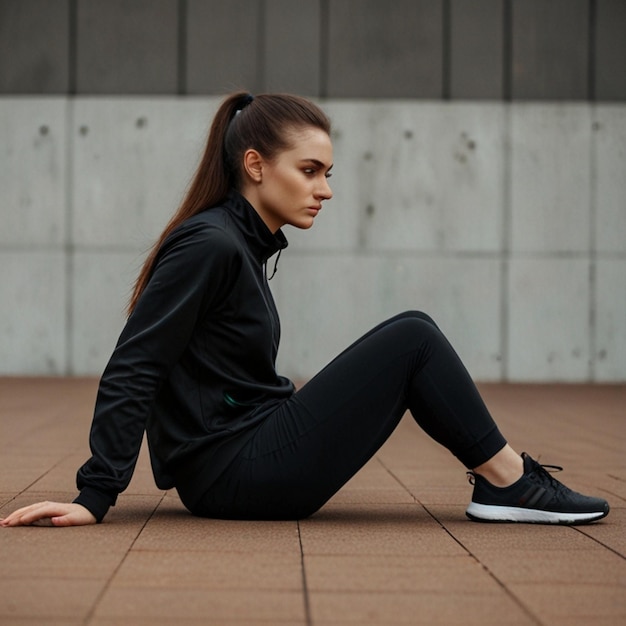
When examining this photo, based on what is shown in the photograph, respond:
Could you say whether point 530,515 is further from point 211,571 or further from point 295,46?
point 295,46

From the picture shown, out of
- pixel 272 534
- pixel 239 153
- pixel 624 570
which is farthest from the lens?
pixel 239 153

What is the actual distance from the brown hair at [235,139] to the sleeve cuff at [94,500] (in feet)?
1.93

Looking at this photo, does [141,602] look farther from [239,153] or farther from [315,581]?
[239,153]

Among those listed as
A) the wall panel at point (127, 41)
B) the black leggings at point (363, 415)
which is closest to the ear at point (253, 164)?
the black leggings at point (363, 415)

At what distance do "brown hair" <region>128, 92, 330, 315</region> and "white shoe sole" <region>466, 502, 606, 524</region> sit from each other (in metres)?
1.28

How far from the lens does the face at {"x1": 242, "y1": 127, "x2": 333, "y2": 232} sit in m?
3.86

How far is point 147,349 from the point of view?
3562 millimetres

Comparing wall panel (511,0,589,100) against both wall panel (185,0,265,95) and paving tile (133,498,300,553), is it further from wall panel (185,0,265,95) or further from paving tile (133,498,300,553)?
paving tile (133,498,300,553)

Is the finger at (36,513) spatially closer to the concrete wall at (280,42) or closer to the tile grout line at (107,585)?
the tile grout line at (107,585)

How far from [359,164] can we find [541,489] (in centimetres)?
987

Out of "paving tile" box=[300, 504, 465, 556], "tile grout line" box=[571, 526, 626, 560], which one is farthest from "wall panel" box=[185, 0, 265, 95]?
"tile grout line" box=[571, 526, 626, 560]

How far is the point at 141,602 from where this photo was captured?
2.68 meters

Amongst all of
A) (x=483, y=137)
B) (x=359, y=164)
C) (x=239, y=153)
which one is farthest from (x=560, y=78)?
(x=239, y=153)

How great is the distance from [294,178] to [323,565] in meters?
1.29
